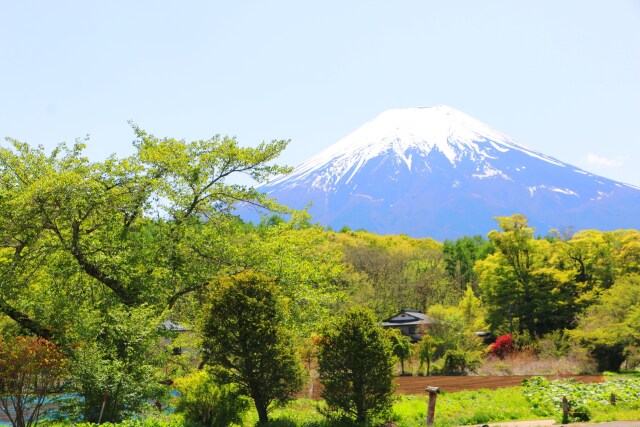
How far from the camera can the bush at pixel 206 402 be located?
14.8 meters

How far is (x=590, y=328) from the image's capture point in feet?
104

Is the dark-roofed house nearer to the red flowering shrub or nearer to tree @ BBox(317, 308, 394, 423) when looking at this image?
the red flowering shrub

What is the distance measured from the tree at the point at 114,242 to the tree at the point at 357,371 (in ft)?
13.9

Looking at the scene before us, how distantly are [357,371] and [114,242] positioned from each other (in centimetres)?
754

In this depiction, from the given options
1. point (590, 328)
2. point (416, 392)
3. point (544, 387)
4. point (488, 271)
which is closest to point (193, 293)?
point (416, 392)

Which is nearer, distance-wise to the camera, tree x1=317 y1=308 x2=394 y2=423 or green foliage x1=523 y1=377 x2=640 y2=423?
tree x1=317 y1=308 x2=394 y2=423

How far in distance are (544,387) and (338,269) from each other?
7873 millimetres

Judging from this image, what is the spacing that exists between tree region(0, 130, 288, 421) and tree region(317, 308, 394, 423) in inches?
167

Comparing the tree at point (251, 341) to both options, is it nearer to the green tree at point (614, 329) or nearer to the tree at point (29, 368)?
the tree at point (29, 368)

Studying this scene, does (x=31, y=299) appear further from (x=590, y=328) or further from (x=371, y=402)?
(x=590, y=328)

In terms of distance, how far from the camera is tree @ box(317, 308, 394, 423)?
1515cm

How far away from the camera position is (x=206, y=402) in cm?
A: 1486

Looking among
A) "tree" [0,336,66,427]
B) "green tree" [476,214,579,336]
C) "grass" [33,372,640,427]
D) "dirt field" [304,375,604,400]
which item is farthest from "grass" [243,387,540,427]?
"green tree" [476,214,579,336]

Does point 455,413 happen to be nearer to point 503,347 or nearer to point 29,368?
point 29,368
